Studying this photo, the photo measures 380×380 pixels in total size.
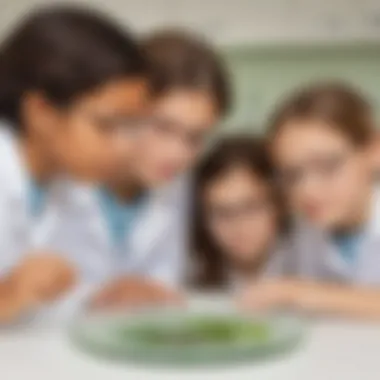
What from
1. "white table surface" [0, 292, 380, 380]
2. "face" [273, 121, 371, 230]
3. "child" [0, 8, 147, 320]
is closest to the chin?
"face" [273, 121, 371, 230]

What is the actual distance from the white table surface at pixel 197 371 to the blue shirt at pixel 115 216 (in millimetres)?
131

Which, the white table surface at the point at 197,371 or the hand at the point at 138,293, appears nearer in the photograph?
the white table surface at the point at 197,371

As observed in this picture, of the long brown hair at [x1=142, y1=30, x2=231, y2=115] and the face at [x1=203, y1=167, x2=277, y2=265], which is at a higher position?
the long brown hair at [x1=142, y1=30, x2=231, y2=115]

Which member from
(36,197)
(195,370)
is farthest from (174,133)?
(195,370)

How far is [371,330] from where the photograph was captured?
0.93 m

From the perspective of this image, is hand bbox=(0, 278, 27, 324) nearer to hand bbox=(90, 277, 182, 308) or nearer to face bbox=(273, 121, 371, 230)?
hand bbox=(90, 277, 182, 308)

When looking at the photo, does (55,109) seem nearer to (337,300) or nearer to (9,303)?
(9,303)

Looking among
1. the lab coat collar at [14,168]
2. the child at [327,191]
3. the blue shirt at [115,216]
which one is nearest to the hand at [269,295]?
the child at [327,191]

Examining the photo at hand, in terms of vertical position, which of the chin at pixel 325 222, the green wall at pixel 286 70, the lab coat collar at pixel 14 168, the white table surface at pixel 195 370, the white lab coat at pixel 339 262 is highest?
Result: the green wall at pixel 286 70

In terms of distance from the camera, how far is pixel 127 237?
988 mm

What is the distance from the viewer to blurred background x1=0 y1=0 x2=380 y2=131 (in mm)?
974

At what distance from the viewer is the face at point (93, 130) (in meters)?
0.97

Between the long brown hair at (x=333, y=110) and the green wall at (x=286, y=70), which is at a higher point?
the green wall at (x=286, y=70)

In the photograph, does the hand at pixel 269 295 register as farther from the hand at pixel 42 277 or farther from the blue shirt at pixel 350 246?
the hand at pixel 42 277
